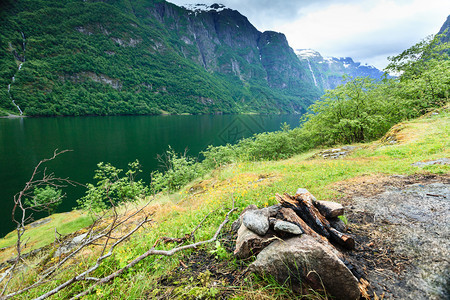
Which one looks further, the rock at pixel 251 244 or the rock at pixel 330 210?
the rock at pixel 330 210

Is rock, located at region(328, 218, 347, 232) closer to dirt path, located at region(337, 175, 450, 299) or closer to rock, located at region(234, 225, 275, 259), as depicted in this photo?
dirt path, located at region(337, 175, 450, 299)

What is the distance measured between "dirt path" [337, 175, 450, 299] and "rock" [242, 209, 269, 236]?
1.41 m

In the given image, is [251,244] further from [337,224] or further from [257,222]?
[337,224]

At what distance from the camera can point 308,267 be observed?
2.37 m

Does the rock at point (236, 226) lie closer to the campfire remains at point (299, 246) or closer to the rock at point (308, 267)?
the campfire remains at point (299, 246)

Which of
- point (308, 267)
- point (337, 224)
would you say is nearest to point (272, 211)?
point (308, 267)

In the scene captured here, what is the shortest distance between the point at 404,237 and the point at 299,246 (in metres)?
2.26

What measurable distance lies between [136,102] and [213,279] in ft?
548

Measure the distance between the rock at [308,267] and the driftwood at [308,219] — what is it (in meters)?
0.47

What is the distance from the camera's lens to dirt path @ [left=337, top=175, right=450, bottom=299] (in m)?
2.37

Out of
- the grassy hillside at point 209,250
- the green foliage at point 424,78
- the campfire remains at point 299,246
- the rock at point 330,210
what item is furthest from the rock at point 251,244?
the green foliage at point 424,78

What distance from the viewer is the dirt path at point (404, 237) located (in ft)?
7.77

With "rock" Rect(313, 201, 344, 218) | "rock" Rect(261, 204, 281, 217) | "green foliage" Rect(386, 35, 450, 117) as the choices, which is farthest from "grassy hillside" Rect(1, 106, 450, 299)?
"green foliage" Rect(386, 35, 450, 117)

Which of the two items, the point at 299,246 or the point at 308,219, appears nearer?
the point at 299,246
